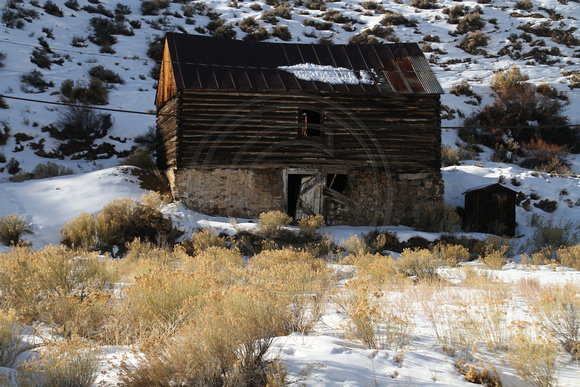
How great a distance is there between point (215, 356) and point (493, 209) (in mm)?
14114

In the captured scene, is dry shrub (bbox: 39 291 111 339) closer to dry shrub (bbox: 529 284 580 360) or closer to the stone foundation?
dry shrub (bbox: 529 284 580 360)

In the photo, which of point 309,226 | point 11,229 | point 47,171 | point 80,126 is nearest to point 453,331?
point 309,226

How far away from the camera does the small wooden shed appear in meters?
15.2

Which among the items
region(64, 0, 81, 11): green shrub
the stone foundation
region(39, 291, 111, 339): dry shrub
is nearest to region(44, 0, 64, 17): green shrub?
region(64, 0, 81, 11): green shrub

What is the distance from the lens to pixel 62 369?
10.1ft

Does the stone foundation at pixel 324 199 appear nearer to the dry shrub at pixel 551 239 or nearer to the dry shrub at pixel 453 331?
the dry shrub at pixel 551 239

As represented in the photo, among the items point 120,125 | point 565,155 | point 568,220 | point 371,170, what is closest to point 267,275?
point 371,170

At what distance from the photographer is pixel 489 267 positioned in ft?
30.7

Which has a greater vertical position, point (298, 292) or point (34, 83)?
point (34, 83)

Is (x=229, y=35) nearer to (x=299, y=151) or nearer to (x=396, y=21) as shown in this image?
(x=396, y=21)

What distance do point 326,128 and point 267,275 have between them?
31.7 feet

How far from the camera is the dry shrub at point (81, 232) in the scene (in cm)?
1080

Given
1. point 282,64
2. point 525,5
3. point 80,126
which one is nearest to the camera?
point 282,64

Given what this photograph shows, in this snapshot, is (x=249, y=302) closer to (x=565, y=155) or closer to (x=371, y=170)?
(x=371, y=170)
